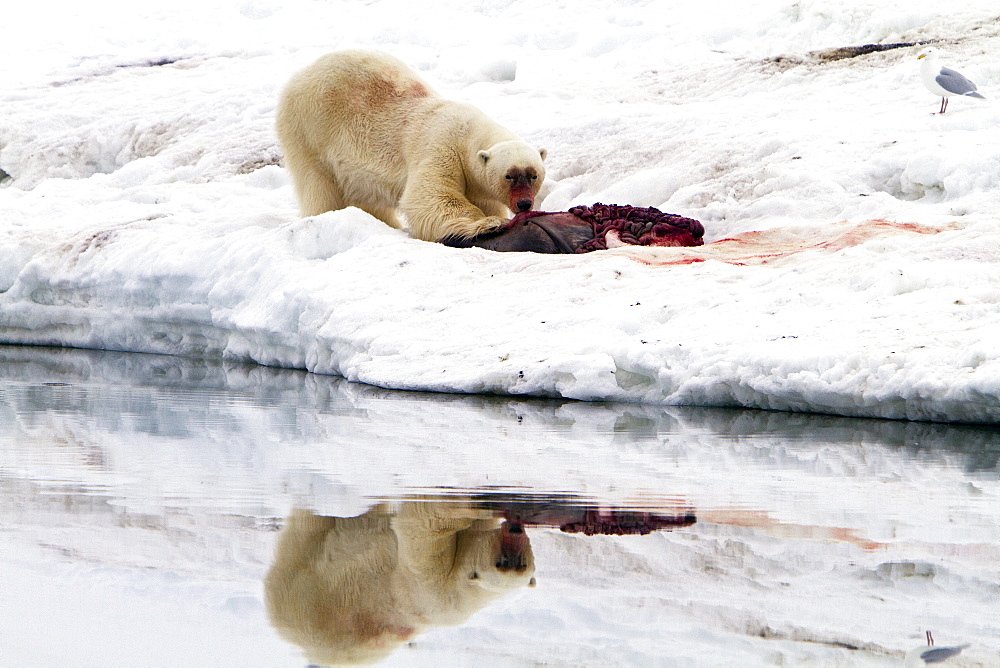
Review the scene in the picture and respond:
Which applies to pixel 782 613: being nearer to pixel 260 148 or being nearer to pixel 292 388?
pixel 292 388

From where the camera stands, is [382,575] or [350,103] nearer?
[382,575]

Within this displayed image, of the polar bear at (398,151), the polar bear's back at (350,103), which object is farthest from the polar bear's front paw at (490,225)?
the polar bear's back at (350,103)

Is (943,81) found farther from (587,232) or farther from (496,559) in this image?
(496,559)

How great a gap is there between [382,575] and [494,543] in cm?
34

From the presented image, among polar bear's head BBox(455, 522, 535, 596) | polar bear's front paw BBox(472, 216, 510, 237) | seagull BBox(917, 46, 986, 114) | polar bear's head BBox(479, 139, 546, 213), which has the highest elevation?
polar bear's head BBox(455, 522, 535, 596)

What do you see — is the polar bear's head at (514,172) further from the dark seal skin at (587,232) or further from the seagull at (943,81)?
the seagull at (943,81)

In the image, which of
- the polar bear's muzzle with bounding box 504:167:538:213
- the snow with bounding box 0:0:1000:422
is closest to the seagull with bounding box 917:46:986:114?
the snow with bounding box 0:0:1000:422

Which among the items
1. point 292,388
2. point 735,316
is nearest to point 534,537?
point 735,316

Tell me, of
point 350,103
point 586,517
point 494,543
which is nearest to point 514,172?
point 350,103

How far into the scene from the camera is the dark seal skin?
27.2ft

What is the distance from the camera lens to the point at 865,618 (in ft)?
6.88

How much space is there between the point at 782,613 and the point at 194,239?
24.2ft

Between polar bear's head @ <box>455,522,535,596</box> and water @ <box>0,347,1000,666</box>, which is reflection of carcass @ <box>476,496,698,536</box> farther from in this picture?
polar bear's head @ <box>455,522,535,596</box>

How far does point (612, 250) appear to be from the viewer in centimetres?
769
